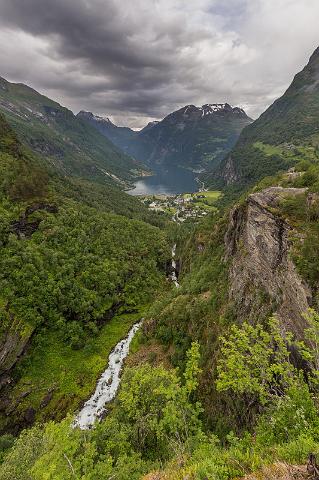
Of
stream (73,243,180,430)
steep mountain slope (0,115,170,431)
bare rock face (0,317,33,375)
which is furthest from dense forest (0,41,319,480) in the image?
stream (73,243,180,430)

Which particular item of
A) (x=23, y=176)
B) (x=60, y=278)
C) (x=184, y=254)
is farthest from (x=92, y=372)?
(x=23, y=176)

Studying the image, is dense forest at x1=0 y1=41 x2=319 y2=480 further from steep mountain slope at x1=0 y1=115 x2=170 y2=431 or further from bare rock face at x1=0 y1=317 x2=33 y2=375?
steep mountain slope at x1=0 y1=115 x2=170 y2=431

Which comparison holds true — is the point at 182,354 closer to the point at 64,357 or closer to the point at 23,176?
the point at 64,357

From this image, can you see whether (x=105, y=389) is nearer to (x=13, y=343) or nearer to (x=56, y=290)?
(x=13, y=343)

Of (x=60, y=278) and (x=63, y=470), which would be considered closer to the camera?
(x=63, y=470)

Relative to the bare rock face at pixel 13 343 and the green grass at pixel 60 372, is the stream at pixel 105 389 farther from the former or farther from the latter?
the bare rock face at pixel 13 343

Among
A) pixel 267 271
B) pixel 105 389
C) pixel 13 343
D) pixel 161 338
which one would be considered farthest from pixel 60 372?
pixel 267 271
